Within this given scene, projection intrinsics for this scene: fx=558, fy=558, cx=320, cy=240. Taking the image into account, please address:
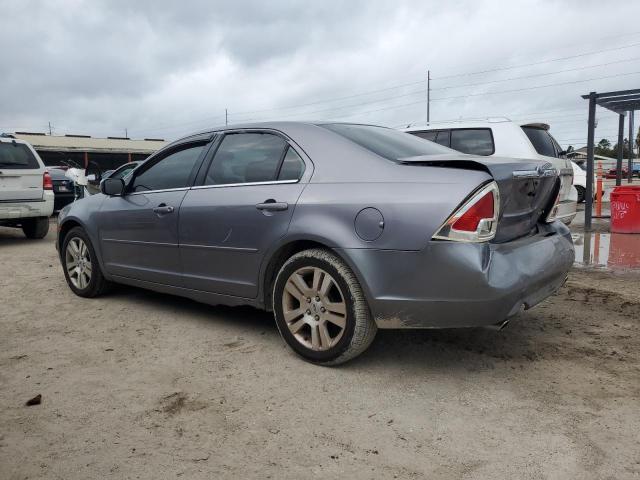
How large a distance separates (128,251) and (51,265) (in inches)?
119

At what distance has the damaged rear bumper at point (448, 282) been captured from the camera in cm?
294

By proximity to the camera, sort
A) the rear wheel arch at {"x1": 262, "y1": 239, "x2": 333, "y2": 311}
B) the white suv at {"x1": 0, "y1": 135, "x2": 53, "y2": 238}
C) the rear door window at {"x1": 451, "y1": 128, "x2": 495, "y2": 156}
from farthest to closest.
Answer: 1. the white suv at {"x1": 0, "y1": 135, "x2": 53, "y2": 238}
2. the rear door window at {"x1": 451, "y1": 128, "x2": 495, "y2": 156}
3. the rear wheel arch at {"x1": 262, "y1": 239, "x2": 333, "y2": 311}

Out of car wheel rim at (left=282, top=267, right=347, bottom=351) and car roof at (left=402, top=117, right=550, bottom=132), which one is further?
car roof at (left=402, top=117, right=550, bottom=132)

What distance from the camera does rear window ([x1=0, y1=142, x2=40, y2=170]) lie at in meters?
8.81

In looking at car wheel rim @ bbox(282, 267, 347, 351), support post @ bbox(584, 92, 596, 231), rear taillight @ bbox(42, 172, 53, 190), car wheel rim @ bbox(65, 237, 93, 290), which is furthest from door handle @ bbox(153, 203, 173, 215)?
support post @ bbox(584, 92, 596, 231)

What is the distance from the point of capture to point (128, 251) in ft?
15.4

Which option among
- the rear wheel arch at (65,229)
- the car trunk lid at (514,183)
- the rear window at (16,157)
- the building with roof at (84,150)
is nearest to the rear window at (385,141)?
the car trunk lid at (514,183)

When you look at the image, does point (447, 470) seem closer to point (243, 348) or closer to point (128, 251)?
point (243, 348)

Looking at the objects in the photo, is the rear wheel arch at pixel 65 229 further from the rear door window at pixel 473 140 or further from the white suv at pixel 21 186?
the rear door window at pixel 473 140

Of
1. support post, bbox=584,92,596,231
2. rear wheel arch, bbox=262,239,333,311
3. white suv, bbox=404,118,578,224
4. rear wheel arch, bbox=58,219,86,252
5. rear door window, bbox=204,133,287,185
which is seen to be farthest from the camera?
support post, bbox=584,92,596,231

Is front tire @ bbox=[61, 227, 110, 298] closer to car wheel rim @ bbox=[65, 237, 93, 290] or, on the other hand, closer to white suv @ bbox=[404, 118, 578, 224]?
car wheel rim @ bbox=[65, 237, 93, 290]

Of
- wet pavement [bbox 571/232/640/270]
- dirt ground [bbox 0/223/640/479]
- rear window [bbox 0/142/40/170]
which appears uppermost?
rear window [bbox 0/142/40/170]

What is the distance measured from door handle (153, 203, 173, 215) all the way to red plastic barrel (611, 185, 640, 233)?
308 inches

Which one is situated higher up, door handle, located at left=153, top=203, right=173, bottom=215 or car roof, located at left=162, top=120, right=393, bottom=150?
car roof, located at left=162, top=120, right=393, bottom=150
